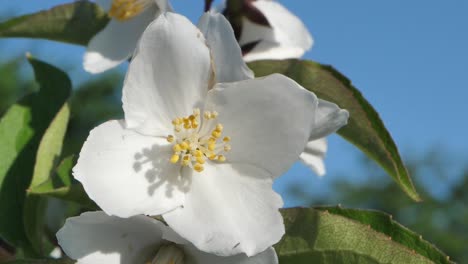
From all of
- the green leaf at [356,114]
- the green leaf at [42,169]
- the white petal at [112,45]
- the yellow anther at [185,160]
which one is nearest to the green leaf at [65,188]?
the green leaf at [42,169]

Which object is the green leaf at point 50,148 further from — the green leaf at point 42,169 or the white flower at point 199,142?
the white flower at point 199,142

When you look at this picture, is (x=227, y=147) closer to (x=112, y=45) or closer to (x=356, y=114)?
(x=356, y=114)

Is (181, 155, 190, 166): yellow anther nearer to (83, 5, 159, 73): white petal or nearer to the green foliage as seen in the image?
(83, 5, 159, 73): white petal

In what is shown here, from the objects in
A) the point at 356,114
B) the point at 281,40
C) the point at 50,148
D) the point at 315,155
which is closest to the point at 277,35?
the point at 281,40

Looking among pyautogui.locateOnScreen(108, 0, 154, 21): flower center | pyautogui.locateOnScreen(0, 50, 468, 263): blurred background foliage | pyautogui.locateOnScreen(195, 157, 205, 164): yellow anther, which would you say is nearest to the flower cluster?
pyautogui.locateOnScreen(195, 157, 205, 164): yellow anther

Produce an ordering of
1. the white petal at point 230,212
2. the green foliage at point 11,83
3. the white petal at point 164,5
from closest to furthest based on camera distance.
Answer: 1. the white petal at point 230,212
2. the white petal at point 164,5
3. the green foliage at point 11,83

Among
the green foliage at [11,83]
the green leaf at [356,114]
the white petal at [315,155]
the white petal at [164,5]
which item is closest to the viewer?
the green leaf at [356,114]
